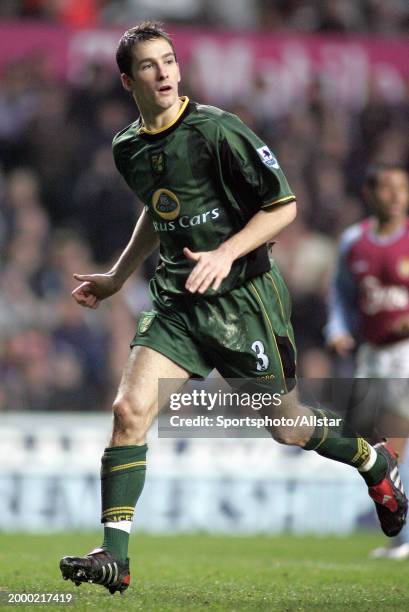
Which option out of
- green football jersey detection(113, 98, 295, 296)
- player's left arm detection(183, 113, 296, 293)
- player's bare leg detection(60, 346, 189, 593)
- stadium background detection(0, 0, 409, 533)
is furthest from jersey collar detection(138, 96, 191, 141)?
stadium background detection(0, 0, 409, 533)

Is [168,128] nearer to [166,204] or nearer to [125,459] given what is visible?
[166,204]

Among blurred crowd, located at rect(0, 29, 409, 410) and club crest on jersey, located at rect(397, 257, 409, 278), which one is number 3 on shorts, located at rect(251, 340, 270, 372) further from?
blurred crowd, located at rect(0, 29, 409, 410)

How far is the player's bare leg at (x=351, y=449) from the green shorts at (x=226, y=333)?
19cm

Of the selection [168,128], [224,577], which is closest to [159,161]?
[168,128]

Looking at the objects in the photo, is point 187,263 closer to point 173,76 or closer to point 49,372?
point 173,76

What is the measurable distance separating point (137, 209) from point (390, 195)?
4.23m

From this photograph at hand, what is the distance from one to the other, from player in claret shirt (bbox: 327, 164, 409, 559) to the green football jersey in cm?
353

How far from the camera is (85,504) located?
11.3m

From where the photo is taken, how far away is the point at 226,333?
602 centimetres

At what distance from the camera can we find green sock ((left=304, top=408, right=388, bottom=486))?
632 cm

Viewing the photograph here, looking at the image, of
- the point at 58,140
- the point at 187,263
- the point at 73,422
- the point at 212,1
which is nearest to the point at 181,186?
the point at 187,263

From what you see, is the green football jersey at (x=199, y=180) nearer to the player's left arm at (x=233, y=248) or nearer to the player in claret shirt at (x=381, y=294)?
the player's left arm at (x=233, y=248)

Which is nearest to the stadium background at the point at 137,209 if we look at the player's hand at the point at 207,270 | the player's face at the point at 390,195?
the player's face at the point at 390,195

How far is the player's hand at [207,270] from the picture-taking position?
556 cm
